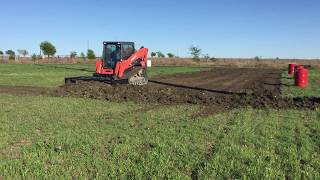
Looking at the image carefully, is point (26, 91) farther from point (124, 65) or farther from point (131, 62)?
point (131, 62)

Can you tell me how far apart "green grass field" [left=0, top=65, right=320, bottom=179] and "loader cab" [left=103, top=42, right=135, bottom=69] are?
11.5 m

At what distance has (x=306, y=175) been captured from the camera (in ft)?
23.3

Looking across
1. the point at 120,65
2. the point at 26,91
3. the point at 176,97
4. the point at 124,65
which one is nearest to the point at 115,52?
the point at 124,65

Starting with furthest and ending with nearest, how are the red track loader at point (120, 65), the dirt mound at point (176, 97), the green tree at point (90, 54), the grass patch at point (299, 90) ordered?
1. the green tree at point (90, 54)
2. the red track loader at point (120, 65)
3. the grass patch at point (299, 90)
4. the dirt mound at point (176, 97)

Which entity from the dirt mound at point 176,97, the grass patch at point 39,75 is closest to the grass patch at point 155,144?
the dirt mound at point 176,97

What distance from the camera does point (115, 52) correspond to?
26.1 meters

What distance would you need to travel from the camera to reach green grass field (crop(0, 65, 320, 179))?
725 cm

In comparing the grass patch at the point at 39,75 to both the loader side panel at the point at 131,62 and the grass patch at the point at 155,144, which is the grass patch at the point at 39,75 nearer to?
the loader side panel at the point at 131,62

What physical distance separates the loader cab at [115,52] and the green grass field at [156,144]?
11457 millimetres

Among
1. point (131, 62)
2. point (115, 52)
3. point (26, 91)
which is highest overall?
point (115, 52)

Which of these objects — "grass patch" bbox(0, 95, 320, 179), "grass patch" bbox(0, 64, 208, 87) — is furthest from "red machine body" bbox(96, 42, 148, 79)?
"grass patch" bbox(0, 95, 320, 179)

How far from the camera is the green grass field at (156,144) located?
286 inches

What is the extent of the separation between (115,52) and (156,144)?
1741 centimetres

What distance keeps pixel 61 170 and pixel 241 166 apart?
9.88 ft
